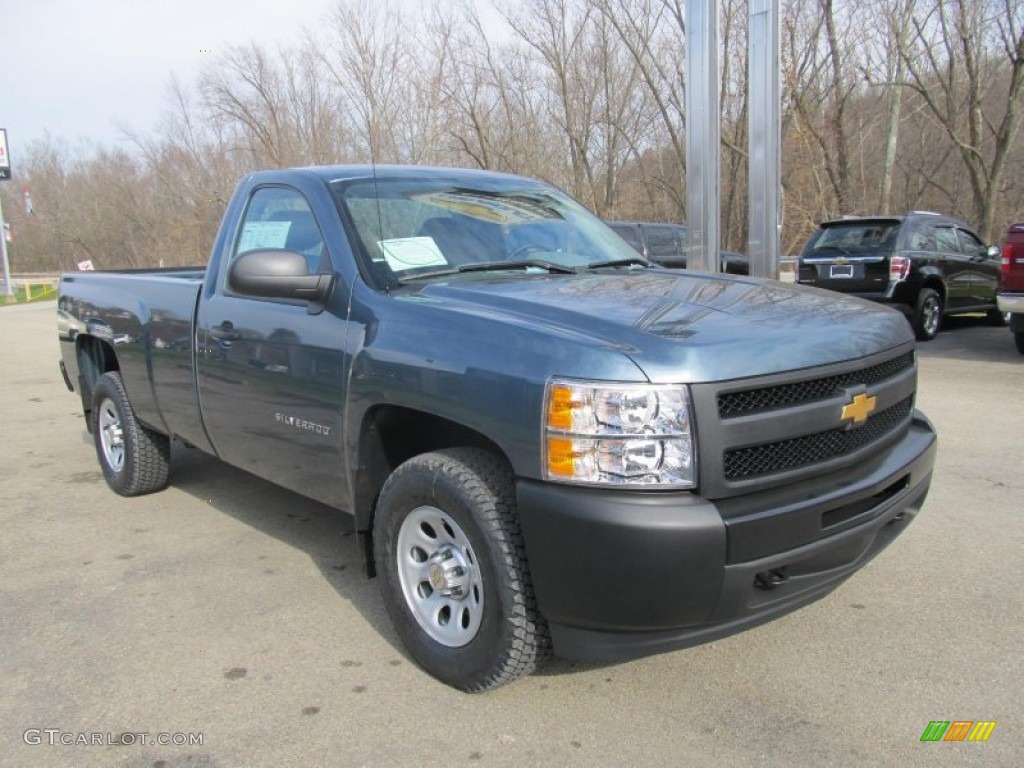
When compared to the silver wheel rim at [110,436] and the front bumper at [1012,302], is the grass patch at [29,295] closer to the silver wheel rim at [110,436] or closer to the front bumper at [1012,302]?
the silver wheel rim at [110,436]

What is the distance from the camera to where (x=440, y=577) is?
292cm

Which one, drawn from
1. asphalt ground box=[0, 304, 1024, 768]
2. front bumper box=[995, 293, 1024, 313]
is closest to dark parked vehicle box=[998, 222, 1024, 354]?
front bumper box=[995, 293, 1024, 313]

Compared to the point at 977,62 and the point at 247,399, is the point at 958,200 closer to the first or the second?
the point at 977,62

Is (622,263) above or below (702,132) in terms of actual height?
below

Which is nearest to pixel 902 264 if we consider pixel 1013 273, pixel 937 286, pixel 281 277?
pixel 937 286

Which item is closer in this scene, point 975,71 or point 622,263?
point 622,263

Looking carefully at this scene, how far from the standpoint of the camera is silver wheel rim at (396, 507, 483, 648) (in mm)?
2861

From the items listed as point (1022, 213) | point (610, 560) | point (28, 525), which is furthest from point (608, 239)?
point (1022, 213)

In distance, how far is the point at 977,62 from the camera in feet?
65.1

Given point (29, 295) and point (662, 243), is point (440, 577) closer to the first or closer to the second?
point (662, 243)

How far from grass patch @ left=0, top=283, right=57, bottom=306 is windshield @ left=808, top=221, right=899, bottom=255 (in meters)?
27.8

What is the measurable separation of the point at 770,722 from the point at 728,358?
1225 mm

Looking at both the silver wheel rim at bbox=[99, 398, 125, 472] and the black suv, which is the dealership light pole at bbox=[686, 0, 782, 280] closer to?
the black suv

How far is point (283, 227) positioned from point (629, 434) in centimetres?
231
